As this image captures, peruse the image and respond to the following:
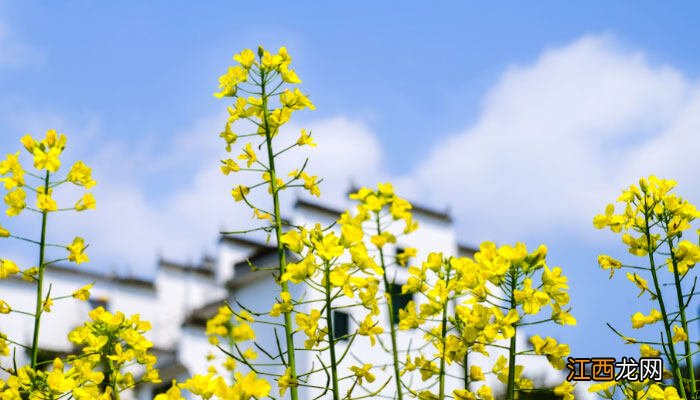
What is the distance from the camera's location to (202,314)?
58.6ft

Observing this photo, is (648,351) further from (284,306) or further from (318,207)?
(318,207)

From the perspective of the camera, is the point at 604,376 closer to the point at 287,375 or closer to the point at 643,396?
the point at 643,396

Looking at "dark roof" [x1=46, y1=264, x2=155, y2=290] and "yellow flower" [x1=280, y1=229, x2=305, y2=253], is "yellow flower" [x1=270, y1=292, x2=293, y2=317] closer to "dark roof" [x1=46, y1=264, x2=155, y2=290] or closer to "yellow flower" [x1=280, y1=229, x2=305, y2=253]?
"yellow flower" [x1=280, y1=229, x2=305, y2=253]

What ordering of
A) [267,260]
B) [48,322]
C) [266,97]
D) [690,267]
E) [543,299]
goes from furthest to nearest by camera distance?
[48,322]
[267,260]
[690,267]
[266,97]
[543,299]

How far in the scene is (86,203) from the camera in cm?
283

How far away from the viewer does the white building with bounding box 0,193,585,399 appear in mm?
16750

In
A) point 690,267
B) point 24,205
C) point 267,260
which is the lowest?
point 690,267

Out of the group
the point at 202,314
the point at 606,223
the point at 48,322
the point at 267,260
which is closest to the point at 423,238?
the point at 267,260

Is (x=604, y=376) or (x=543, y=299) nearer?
(x=543, y=299)

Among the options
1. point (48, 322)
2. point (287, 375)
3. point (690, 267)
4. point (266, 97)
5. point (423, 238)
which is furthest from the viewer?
point (48, 322)

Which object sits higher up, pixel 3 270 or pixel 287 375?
pixel 3 270

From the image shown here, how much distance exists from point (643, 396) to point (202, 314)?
1617 centimetres

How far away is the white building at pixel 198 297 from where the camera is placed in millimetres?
16750

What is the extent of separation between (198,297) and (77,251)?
21.9 meters
